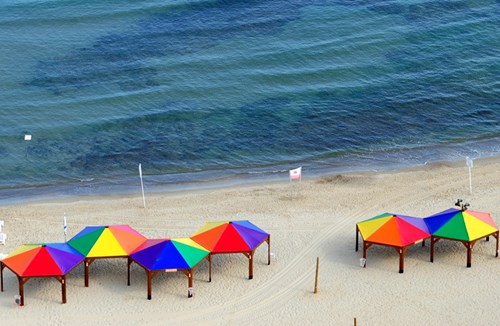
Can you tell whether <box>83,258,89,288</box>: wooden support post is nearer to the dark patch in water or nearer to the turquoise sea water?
the turquoise sea water

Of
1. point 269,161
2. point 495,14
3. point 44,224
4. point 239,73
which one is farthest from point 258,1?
point 44,224

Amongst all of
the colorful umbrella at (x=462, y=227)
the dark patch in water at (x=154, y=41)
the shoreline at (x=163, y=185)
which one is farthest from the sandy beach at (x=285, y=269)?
the dark patch in water at (x=154, y=41)

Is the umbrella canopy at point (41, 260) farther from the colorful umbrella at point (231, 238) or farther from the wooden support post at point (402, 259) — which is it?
the wooden support post at point (402, 259)

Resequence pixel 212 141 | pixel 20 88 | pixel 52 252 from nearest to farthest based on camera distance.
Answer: pixel 52 252 → pixel 212 141 → pixel 20 88

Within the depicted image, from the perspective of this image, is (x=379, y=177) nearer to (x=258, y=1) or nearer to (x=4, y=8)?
(x=258, y=1)

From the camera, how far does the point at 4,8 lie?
7181 cm

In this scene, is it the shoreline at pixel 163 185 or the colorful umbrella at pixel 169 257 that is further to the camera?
the shoreline at pixel 163 185

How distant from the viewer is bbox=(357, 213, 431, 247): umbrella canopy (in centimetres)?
4156

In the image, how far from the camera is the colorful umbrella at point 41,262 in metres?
39.3

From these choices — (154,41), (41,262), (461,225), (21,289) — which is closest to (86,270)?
(41,262)

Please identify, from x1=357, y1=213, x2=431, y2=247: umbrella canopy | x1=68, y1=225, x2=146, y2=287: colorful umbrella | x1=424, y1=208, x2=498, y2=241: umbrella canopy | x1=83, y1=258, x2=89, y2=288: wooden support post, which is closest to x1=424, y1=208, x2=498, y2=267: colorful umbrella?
x1=424, y1=208, x2=498, y2=241: umbrella canopy

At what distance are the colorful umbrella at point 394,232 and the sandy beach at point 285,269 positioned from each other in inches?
41.4

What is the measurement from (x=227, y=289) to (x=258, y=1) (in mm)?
→ 36033

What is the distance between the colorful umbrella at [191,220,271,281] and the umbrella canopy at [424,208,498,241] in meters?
6.81
